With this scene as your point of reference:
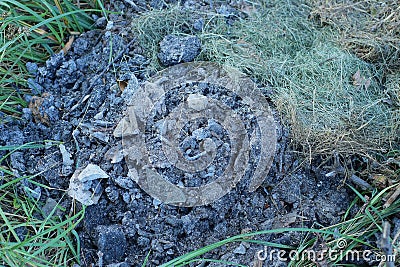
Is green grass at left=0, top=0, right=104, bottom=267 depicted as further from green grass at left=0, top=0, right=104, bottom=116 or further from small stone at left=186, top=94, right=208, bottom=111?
small stone at left=186, top=94, right=208, bottom=111

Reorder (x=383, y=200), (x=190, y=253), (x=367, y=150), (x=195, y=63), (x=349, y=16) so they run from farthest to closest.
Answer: (x=349, y=16), (x=195, y=63), (x=367, y=150), (x=383, y=200), (x=190, y=253)

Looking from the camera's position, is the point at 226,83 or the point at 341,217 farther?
the point at 226,83

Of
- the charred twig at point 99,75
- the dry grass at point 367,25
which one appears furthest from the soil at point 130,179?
the dry grass at point 367,25

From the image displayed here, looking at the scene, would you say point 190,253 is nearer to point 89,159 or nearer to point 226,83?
point 89,159

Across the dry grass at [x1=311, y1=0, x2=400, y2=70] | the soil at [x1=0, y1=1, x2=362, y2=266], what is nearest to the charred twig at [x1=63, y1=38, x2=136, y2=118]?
the soil at [x1=0, y1=1, x2=362, y2=266]

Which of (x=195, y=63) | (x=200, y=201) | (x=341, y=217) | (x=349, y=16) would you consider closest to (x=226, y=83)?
(x=195, y=63)

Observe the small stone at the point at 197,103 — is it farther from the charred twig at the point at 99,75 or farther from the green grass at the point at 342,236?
the green grass at the point at 342,236

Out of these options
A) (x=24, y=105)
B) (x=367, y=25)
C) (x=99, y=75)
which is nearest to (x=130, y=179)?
(x=99, y=75)

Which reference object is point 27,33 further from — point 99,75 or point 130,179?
point 130,179
